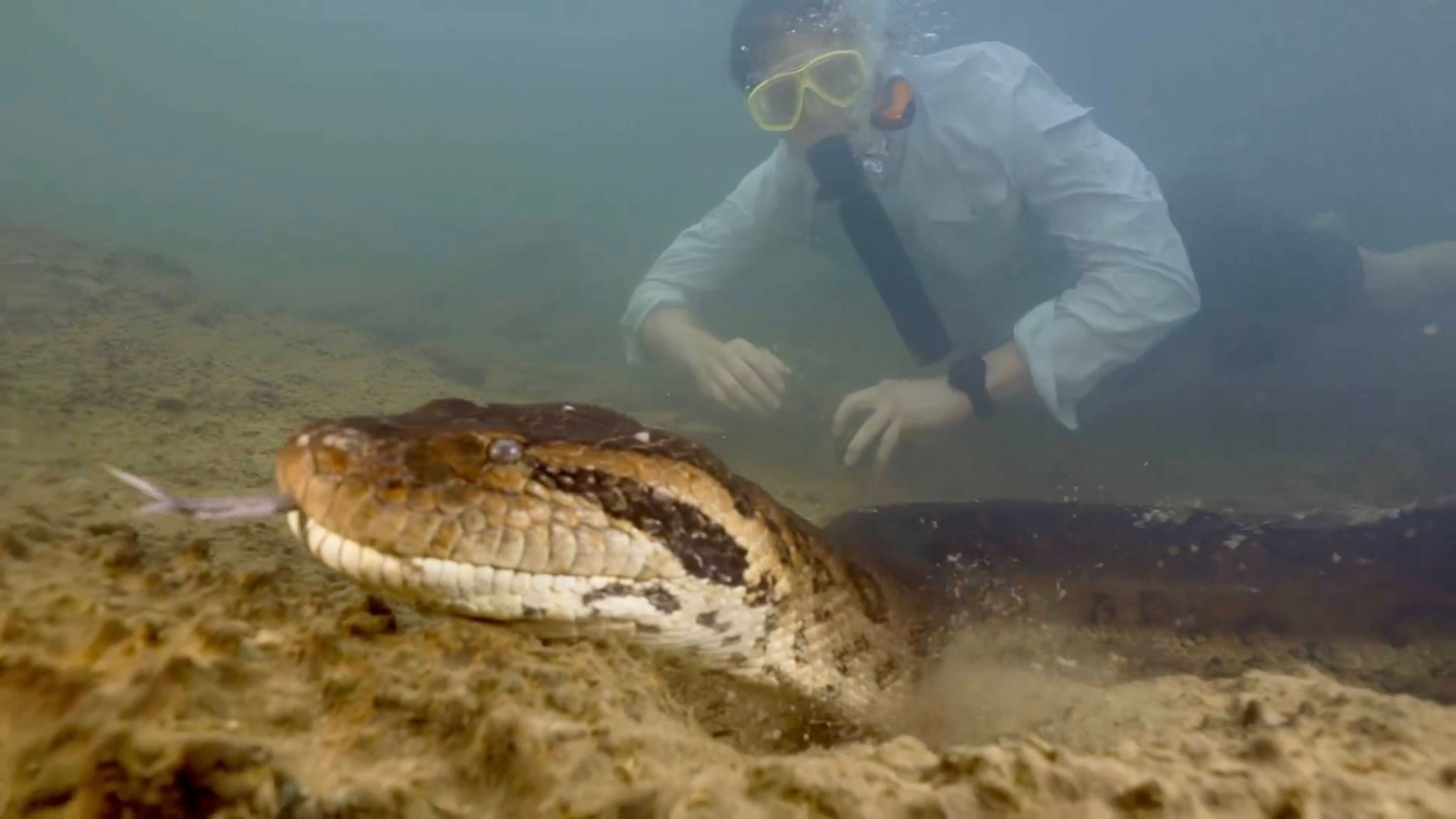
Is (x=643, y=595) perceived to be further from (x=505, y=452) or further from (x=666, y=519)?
(x=505, y=452)

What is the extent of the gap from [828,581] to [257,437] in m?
3.06

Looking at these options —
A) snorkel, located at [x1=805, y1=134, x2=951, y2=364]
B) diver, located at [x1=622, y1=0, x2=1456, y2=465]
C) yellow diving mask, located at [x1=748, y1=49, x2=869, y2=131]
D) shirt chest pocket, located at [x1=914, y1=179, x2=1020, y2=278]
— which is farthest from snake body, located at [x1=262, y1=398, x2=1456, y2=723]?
yellow diving mask, located at [x1=748, y1=49, x2=869, y2=131]

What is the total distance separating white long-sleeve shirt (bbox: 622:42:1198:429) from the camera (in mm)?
6551

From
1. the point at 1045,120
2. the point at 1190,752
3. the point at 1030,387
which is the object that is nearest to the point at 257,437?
the point at 1190,752

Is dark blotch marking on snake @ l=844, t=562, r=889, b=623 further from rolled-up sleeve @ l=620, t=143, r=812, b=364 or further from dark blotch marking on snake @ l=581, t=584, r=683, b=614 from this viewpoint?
rolled-up sleeve @ l=620, t=143, r=812, b=364

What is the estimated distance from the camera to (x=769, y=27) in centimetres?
709

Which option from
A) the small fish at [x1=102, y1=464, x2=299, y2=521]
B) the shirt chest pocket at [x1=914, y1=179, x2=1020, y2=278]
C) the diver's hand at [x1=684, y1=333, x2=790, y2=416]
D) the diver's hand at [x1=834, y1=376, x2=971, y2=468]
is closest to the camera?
the small fish at [x1=102, y1=464, x2=299, y2=521]

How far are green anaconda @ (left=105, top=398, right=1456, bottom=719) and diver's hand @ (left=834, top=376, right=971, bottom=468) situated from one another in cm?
248

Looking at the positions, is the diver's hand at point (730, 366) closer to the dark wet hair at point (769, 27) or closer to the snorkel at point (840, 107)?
the snorkel at point (840, 107)

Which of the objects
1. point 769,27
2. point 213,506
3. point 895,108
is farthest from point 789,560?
point 769,27

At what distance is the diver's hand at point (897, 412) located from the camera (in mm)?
6074

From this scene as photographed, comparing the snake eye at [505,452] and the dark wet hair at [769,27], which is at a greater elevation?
the dark wet hair at [769,27]

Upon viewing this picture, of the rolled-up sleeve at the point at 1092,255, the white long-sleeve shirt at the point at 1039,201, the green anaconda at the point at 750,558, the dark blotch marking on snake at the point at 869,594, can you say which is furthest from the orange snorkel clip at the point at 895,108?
the dark blotch marking on snake at the point at 869,594

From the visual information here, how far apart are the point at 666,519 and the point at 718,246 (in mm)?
6853
